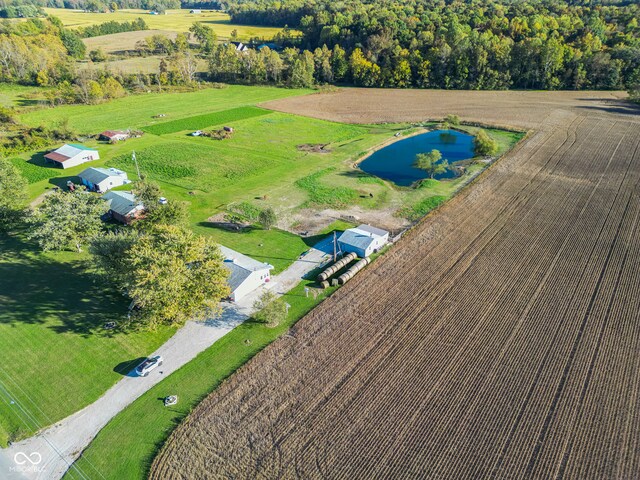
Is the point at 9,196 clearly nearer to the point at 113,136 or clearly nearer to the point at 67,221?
the point at 67,221

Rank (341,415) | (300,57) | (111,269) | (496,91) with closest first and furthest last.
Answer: (341,415) < (111,269) < (496,91) < (300,57)

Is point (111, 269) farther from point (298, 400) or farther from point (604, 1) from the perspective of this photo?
point (604, 1)

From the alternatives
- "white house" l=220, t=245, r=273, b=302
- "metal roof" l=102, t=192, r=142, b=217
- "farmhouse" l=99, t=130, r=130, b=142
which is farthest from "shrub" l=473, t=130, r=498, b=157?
"farmhouse" l=99, t=130, r=130, b=142

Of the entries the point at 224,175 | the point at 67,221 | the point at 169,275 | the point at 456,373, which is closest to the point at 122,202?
the point at 67,221

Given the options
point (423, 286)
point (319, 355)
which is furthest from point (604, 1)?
point (319, 355)

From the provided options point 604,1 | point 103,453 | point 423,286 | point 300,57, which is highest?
point 604,1
